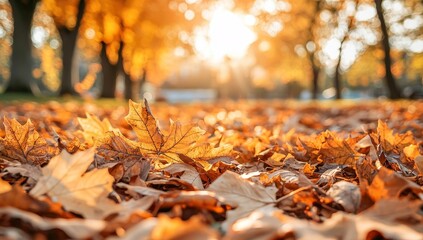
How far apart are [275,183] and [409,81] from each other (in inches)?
2721

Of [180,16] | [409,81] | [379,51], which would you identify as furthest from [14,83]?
[409,81]

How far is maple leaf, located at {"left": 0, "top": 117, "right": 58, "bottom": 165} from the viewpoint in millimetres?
1548

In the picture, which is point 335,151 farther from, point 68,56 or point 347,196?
point 68,56

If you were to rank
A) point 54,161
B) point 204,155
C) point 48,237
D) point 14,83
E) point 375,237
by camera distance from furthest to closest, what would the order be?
point 14,83
point 204,155
point 54,161
point 375,237
point 48,237

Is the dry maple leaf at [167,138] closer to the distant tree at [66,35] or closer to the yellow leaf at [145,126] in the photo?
the yellow leaf at [145,126]

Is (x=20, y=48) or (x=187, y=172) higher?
(x=187, y=172)

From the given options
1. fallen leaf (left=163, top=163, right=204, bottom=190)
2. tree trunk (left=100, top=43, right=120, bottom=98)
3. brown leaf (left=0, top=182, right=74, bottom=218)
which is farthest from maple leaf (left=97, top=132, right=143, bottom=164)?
tree trunk (left=100, top=43, right=120, bottom=98)

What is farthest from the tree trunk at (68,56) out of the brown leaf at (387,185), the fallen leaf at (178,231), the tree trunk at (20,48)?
the fallen leaf at (178,231)

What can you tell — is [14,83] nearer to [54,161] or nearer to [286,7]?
[54,161]

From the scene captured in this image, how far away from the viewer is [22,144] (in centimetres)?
157

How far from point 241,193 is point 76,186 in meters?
0.45

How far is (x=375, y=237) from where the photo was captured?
39.3 inches

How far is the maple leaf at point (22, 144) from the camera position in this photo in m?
1.55

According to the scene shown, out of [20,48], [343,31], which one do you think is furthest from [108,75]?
[343,31]
